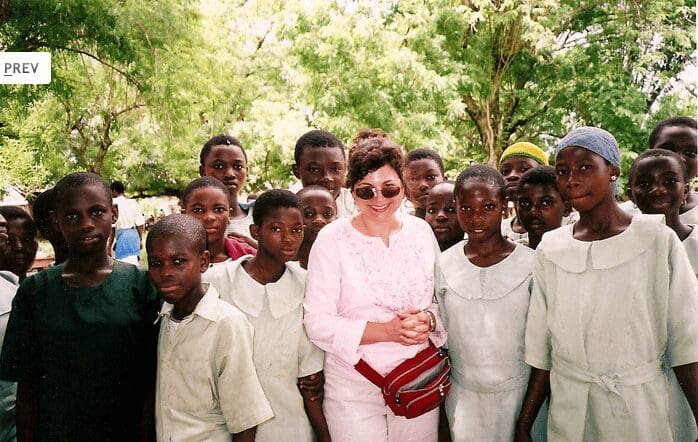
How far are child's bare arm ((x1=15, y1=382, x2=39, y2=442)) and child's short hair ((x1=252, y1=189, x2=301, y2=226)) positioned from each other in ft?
3.75

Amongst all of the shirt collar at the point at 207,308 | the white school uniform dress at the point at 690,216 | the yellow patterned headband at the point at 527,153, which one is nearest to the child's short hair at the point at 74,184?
the shirt collar at the point at 207,308

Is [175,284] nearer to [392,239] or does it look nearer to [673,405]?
[392,239]

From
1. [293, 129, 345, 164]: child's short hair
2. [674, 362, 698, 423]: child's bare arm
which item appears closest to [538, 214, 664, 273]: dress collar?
[674, 362, 698, 423]: child's bare arm

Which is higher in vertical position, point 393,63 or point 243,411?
point 393,63

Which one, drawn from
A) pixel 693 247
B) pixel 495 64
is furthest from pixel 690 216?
pixel 495 64

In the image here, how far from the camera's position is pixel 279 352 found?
242 cm

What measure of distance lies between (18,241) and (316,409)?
6.80ft

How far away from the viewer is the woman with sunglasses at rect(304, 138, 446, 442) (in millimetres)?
2244

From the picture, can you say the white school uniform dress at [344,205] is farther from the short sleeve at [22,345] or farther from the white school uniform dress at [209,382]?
the short sleeve at [22,345]

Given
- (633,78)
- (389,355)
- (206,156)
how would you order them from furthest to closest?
1. (633,78)
2. (206,156)
3. (389,355)

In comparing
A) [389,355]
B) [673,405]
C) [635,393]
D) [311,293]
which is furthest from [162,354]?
[673,405]

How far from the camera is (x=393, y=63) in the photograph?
28.2ft

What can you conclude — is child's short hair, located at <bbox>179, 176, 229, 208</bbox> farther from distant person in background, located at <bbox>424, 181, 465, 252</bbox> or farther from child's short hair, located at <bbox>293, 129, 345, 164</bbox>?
distant person in background, located at <bbox>424, 181, 465, 252</bbox>

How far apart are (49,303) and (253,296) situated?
0.79 metres
